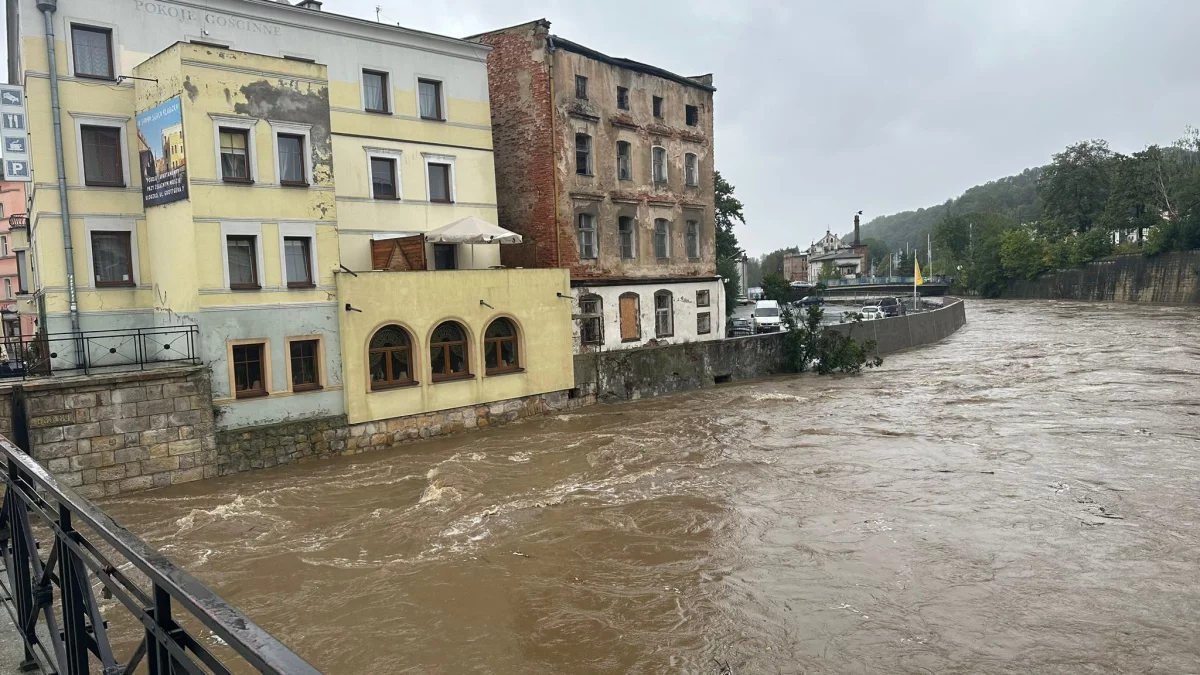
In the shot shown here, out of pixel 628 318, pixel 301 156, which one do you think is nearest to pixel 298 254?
pixel 301 156

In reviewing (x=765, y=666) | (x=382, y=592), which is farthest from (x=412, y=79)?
(x=765, y=666)

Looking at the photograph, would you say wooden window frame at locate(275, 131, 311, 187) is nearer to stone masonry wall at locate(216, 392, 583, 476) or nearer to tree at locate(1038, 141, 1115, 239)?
stone masonry wall at locate(216, 392, 583, 476)

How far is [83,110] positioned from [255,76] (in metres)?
4.09

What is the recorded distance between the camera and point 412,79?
24.7 metres

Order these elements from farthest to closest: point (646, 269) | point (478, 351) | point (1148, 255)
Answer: point (1148, 255)
point (646, 269)
point (478, 351)

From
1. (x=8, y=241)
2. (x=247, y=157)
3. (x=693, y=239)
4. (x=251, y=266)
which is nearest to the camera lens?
(x=247, y=157)

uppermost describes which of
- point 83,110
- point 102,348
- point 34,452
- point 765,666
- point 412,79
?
point 412,79

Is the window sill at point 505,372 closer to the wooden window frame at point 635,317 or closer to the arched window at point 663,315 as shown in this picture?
the wooden window frame at point 635,317

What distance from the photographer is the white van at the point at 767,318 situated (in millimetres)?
42375

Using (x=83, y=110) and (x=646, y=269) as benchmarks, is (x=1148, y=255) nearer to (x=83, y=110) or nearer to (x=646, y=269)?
(x=646, y=269)

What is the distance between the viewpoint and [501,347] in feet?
81.9

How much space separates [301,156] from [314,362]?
5.24m

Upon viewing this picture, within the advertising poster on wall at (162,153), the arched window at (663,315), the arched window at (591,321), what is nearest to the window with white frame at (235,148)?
the advertising poster on wall at (162,153)

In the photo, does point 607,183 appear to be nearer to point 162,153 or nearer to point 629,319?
point 629,319
